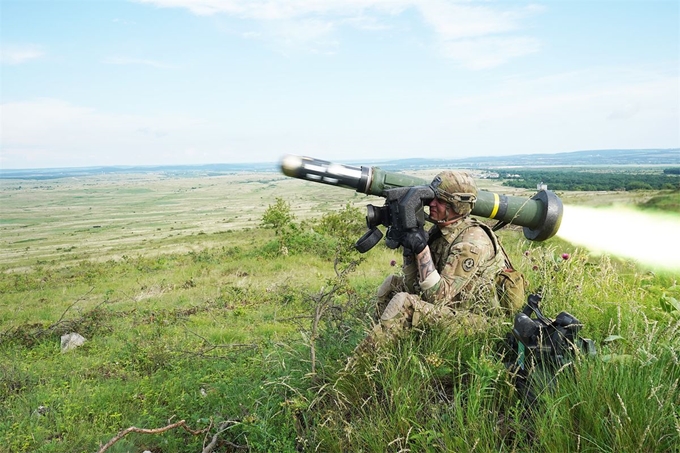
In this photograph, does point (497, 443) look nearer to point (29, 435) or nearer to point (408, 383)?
point (408, 383)

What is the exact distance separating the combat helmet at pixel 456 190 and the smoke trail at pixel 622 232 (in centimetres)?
124

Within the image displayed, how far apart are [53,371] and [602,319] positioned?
23.3 feet

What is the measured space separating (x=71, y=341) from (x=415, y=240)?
285 inches

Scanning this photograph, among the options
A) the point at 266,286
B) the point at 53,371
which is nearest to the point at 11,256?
the point at 266,286

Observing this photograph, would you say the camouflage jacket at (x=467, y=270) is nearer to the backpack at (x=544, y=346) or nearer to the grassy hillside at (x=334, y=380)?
the grassy hillside at (x=334, y=380)

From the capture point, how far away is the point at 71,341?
781 centimetres

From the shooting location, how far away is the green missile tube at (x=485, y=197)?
3.78 m

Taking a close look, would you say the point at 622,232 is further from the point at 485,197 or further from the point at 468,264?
the point at 468,264

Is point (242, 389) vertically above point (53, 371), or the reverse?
point (242, 389)

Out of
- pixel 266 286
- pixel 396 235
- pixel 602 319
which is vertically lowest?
pixel 266 286

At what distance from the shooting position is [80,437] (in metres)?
4.14

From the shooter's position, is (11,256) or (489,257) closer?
(489,257)

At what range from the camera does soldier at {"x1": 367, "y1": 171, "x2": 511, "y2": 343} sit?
3.36 metres

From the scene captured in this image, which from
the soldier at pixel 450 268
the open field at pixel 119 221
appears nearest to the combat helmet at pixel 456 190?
the soldier at pixel 450 268
